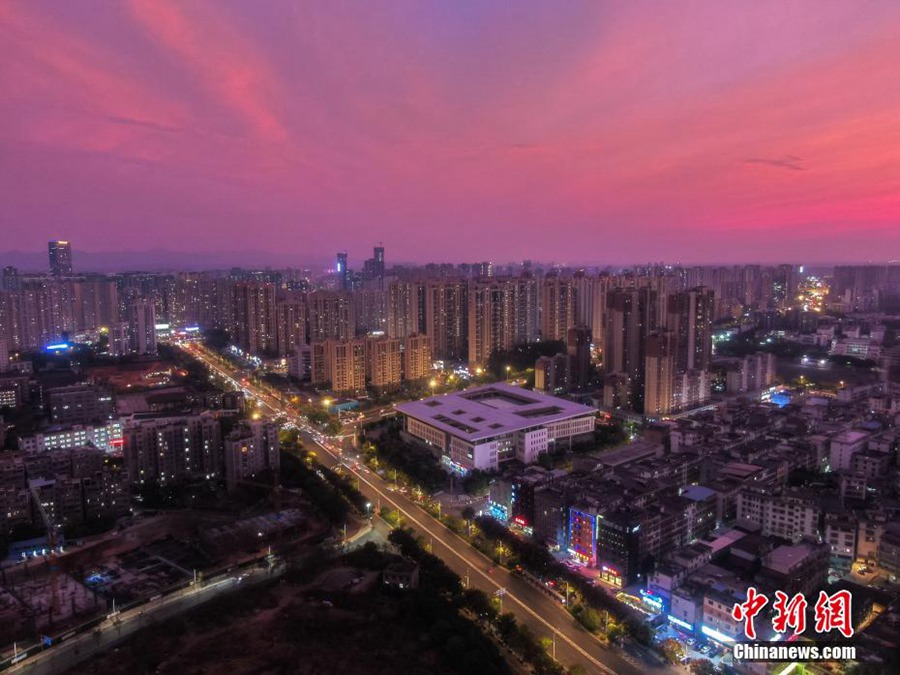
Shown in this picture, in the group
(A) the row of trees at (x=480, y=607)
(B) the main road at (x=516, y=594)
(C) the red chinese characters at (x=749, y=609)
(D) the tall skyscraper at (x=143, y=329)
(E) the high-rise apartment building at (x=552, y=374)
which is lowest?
(B) the main road at (x=516, y=594)

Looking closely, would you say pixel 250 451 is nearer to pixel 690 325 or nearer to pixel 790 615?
pixel 790 615

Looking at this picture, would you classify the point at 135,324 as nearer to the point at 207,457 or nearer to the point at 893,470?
the point at 207,457

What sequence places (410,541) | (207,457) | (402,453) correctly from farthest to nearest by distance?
(402,453) < (207,457) < (410,541)

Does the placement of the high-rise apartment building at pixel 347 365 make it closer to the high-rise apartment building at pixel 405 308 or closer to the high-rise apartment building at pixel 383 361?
the high-rise apartment building at pixel 383 361

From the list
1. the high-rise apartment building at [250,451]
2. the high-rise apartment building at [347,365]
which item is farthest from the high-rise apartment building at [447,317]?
the high-rise apartment building at [250,451]

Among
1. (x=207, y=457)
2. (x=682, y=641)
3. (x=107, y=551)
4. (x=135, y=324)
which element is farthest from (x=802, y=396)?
(x=135, y=324)

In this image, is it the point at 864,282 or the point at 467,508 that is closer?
the point at 467,508
